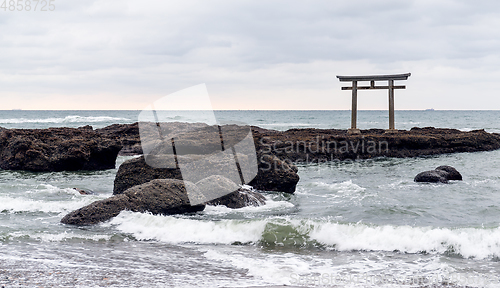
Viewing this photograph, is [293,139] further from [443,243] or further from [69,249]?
[69,249]

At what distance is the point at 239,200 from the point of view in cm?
814

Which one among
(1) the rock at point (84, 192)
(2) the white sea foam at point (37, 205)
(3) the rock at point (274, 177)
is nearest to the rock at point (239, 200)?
(3) the rock at point (274, 177)

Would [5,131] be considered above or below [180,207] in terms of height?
above

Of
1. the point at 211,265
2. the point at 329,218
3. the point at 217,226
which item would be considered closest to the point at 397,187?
the point at 329,218

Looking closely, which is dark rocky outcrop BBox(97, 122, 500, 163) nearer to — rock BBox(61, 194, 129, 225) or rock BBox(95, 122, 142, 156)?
rock BBox(95, 122, 142, 156)

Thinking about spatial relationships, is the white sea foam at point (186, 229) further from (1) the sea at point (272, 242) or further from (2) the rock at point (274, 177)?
(2) the rock at point (274, 177)

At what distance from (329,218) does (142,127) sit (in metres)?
11.4

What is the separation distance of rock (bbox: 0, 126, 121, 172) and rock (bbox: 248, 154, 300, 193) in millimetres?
6070

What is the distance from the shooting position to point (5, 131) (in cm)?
1405

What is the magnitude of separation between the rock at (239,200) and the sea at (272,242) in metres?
0.15

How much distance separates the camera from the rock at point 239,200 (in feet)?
26.2

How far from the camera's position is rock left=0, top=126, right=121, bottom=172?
12852 millimetres

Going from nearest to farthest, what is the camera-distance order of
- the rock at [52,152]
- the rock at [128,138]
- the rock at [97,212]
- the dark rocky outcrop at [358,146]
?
the rock at [97,212]
the rock at [52,152]
the dark rocky outcrop at [358,146]
the rock at [128,138]

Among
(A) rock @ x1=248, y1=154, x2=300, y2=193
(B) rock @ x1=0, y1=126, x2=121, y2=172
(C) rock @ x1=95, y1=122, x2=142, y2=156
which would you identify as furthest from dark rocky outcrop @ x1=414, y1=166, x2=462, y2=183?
(C) rock @ x1=95, y1=122, x2=142, y2=156
